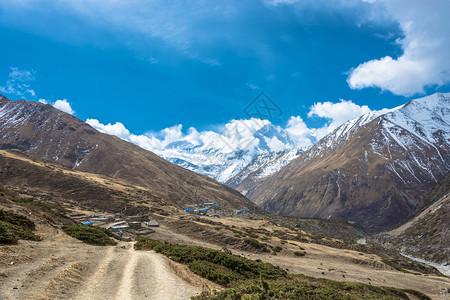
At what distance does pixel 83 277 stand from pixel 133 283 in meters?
3.19

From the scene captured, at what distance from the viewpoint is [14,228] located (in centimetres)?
2269

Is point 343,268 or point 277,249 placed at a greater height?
point 343,268

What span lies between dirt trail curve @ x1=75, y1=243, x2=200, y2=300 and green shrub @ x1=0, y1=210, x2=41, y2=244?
7.12 m

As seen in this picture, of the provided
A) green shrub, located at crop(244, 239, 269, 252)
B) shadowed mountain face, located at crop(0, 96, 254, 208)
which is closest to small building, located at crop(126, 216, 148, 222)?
green shrub, located at crop(244, 239, 269, 252)

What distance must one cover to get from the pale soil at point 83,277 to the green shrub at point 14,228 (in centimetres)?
104

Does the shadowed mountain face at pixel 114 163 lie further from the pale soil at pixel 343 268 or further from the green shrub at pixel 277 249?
the pale soil at pixel 343 268

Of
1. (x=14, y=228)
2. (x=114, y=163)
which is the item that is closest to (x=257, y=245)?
(x=14, y=228)

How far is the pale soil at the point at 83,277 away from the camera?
1273cm

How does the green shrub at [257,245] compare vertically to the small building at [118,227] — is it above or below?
above

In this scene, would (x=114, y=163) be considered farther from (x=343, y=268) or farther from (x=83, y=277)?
(x=83, y=277)

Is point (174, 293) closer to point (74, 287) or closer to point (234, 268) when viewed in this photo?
point (74, 287)

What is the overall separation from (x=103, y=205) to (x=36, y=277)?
233 ft

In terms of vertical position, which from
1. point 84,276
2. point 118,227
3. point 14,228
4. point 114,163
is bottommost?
point 118,227

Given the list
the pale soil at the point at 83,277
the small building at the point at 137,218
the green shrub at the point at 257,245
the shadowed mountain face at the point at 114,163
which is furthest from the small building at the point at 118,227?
the shadowed mountain face at the point at 114,163
